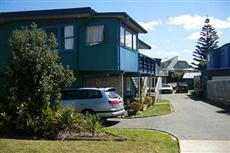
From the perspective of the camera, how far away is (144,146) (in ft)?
41.9

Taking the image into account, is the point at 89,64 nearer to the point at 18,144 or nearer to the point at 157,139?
the point at 157,139

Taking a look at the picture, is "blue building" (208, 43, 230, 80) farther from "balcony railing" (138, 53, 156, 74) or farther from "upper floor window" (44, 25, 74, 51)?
"upper floor window" (44, 25, 74, 51)

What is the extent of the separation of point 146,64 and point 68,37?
34.5 feet

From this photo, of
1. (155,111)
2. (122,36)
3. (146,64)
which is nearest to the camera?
Answer: (122,36)

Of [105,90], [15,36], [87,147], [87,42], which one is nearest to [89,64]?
[87,42]

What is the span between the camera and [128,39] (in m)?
26.8

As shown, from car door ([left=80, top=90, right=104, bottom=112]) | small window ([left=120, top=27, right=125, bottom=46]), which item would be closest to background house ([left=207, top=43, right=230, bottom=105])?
small window ([left=120, top=27, right=125, bottom=46])

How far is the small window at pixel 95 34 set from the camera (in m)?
23.5

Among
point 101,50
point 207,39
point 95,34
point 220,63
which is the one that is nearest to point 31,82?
point 101,50

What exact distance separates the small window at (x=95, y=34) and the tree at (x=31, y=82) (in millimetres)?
8025

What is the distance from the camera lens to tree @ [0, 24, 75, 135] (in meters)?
14.6

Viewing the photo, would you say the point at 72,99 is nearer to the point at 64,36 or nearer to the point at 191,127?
the point at 191,127

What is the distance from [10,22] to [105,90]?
376 inches

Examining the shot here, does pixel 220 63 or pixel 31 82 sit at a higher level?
pixel 220 63
